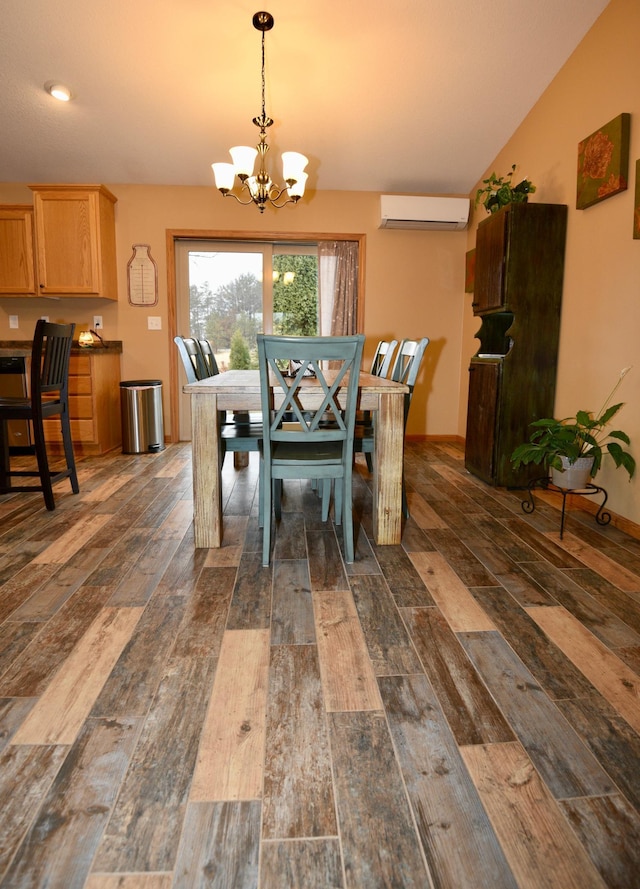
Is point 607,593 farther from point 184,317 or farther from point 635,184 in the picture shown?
point 184,317

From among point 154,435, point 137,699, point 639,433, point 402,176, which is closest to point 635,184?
point 639,433

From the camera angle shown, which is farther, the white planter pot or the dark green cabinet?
the dark green cabinet

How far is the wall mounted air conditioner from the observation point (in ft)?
16.1

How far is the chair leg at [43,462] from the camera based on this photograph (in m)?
2.92

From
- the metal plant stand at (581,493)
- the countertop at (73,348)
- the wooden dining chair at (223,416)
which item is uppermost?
the countertop at (73,348)

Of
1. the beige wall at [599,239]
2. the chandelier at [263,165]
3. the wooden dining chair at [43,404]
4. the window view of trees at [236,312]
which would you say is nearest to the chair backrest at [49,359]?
the wooden dining chair at [43,404]

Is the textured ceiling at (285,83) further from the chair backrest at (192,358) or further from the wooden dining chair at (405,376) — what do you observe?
the wooden dining chair at (405,376)

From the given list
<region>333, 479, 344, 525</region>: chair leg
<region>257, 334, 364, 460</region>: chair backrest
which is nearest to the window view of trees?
<region>333, 479, 344, 525</region>: chair leg

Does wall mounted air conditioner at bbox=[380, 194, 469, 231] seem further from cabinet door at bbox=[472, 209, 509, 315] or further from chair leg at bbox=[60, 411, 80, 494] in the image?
chair leg at bbox=[60, 411, 80, 494]

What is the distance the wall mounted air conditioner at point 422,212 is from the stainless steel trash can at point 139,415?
2.63 metres

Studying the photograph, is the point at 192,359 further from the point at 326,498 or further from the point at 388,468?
the point at 388,468

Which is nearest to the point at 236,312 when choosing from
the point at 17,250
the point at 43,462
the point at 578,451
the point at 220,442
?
the point at 17,250

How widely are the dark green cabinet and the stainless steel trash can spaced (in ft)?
9.36

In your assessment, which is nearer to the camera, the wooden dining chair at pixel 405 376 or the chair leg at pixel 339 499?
the chair leg at pixel 339 499
